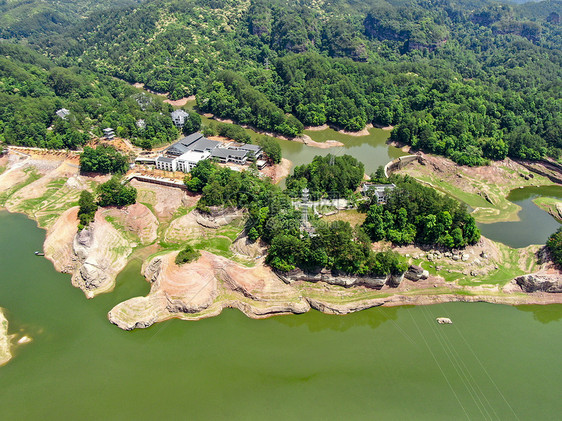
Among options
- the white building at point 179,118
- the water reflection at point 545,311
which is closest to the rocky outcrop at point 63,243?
the white building at point 179,118

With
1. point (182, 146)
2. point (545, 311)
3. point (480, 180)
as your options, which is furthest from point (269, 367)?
point (480, 180)

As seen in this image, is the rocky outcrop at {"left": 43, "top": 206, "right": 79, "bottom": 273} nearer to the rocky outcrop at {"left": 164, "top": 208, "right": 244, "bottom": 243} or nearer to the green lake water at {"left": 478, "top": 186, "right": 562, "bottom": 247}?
the rocky outcrop at {"left": 164, "top": 208, "right": 244, "bottom": 243}

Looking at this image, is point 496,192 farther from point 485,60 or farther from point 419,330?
point 485,60

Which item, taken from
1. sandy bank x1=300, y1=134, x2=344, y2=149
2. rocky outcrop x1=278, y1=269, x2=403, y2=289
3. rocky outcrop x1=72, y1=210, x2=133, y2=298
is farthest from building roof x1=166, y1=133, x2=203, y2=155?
rocky outcrop x1=278, y1=269, x2=403, y2=289

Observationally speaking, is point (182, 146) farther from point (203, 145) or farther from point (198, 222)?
point (198, 222)

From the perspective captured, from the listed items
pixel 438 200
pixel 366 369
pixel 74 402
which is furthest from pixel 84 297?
pixel 438 200

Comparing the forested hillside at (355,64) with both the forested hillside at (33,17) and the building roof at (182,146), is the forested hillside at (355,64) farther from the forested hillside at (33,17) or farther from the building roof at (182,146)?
the building roof at (182,146)
